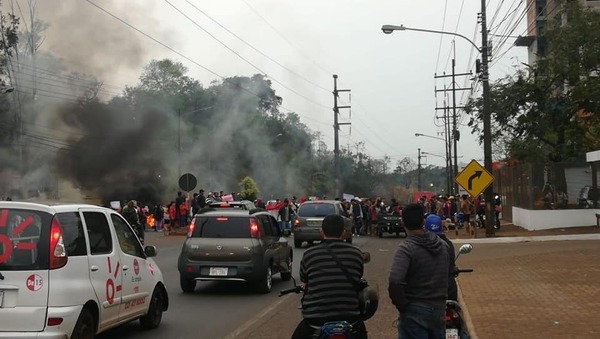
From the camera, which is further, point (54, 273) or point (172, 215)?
point (172, 215)

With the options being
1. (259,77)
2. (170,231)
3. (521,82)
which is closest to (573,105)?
(521,82)

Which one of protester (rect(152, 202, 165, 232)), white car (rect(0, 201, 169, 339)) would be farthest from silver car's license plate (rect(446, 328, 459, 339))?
protester (rect(152, 202, 165, 232))

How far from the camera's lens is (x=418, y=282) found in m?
4.81

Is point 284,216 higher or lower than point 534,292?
higher

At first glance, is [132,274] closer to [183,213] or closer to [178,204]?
[178,204]

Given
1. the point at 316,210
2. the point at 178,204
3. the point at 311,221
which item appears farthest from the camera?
the point at 178,204

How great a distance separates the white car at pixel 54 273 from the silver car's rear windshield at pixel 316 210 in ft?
55.7

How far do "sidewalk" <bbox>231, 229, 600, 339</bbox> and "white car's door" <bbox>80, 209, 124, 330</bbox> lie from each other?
1814 millimetres

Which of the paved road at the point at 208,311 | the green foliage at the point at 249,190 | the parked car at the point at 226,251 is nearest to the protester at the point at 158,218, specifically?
the green foliage at the point at 249,190

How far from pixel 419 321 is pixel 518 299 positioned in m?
6.53

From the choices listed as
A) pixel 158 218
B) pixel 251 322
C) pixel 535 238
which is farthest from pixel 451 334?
pixel 158 218

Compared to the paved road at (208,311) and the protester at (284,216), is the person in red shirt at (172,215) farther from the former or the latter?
the paved road at (208,311)

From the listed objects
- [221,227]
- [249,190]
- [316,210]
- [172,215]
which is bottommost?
[221,227]

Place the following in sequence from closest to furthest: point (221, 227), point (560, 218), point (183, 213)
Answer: point (221, 227) < point (560, 218) < point (183, 213)
